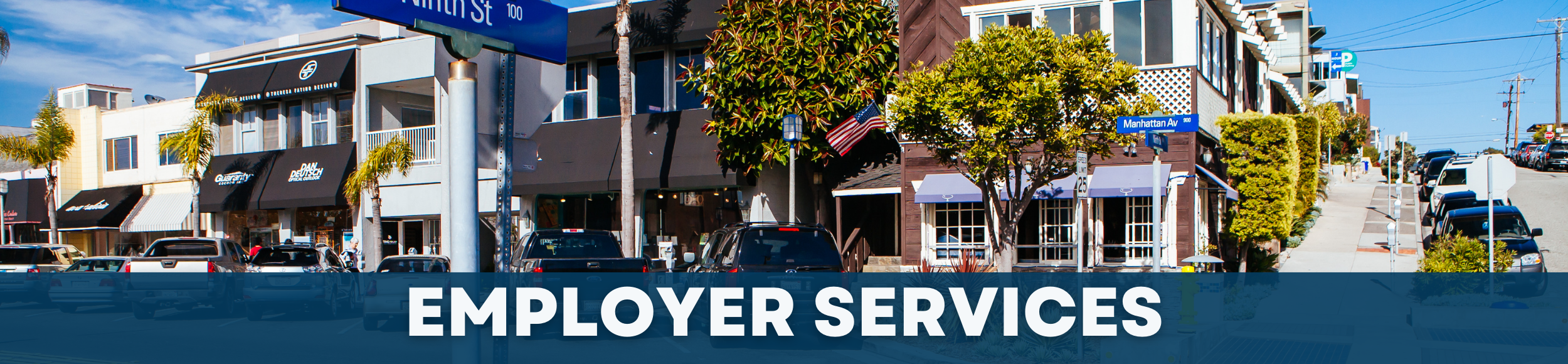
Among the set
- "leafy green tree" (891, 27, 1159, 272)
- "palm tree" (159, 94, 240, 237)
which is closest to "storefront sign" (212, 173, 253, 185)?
"palm tree" (159, 94, 240, 237)

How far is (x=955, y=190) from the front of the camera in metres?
18.7

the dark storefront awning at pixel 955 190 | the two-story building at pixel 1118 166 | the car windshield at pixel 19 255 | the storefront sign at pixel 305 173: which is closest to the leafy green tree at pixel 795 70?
the two-story building at pixel 1118 166

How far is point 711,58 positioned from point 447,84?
57.7ft

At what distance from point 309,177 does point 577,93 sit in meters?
9.08

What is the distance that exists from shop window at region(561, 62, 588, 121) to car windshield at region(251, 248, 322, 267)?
8.35 m

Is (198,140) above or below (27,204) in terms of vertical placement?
above

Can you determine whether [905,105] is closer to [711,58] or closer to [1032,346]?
[1032,346]

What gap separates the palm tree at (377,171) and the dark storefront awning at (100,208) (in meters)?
11.3

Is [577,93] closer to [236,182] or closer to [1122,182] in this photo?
[236,182]

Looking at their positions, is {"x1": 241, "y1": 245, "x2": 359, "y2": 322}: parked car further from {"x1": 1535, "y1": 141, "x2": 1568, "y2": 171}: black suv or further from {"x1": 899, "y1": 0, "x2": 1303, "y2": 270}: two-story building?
{"x1": 1535, "y1": 141, "x2": 1568, "y2": 171}: black suv

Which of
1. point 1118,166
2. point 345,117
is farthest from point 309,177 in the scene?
point 1118,166

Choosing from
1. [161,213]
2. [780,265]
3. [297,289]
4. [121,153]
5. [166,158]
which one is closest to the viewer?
[780,265]

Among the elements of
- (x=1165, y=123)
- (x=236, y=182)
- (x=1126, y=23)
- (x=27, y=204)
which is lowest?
(x=27, y=204)

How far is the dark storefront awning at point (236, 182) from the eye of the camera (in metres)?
29.5
